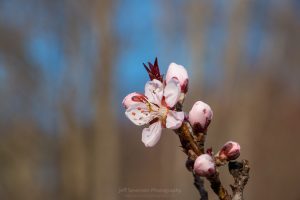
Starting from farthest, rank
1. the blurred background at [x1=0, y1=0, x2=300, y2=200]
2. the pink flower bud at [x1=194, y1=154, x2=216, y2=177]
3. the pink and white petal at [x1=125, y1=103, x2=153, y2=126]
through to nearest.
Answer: the blurred background at [x1=0, y1=0, x2=300, y2=200], the pink and white petal at [x1=125, y1=103, x2=153, y2=126], the pink flower bud at [x1=194, y1=154, x2=216, y2=177]

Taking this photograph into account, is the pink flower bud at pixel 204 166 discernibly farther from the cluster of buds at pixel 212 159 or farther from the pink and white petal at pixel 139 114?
the pink and white petal at pixel 139 114

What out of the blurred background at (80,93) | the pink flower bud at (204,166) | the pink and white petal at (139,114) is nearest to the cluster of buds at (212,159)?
the pink flower bud at (204,166)

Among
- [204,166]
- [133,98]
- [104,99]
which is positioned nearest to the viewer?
[204,166]

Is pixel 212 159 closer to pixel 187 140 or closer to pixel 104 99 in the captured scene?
pixel 187 140

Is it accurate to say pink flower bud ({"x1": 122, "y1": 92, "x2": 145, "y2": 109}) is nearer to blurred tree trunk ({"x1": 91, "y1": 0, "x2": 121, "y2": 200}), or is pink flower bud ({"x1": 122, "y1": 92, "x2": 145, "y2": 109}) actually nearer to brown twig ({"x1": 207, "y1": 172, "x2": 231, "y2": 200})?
brown twig ({"x1": 207, "y1": 172, "x2": 231, "y2": 200})

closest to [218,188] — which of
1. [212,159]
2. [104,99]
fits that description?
[212,159]

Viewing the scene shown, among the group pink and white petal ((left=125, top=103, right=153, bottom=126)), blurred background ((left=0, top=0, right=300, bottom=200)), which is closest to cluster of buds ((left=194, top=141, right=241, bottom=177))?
pink and white petal ((left=125, top=103, right=153, bottom=126))

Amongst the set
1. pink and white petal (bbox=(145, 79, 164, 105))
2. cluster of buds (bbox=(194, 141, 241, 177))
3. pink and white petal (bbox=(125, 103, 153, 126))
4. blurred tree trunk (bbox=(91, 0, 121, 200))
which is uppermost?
pink and white petal (bbox=(145, 79, 164, 105))
